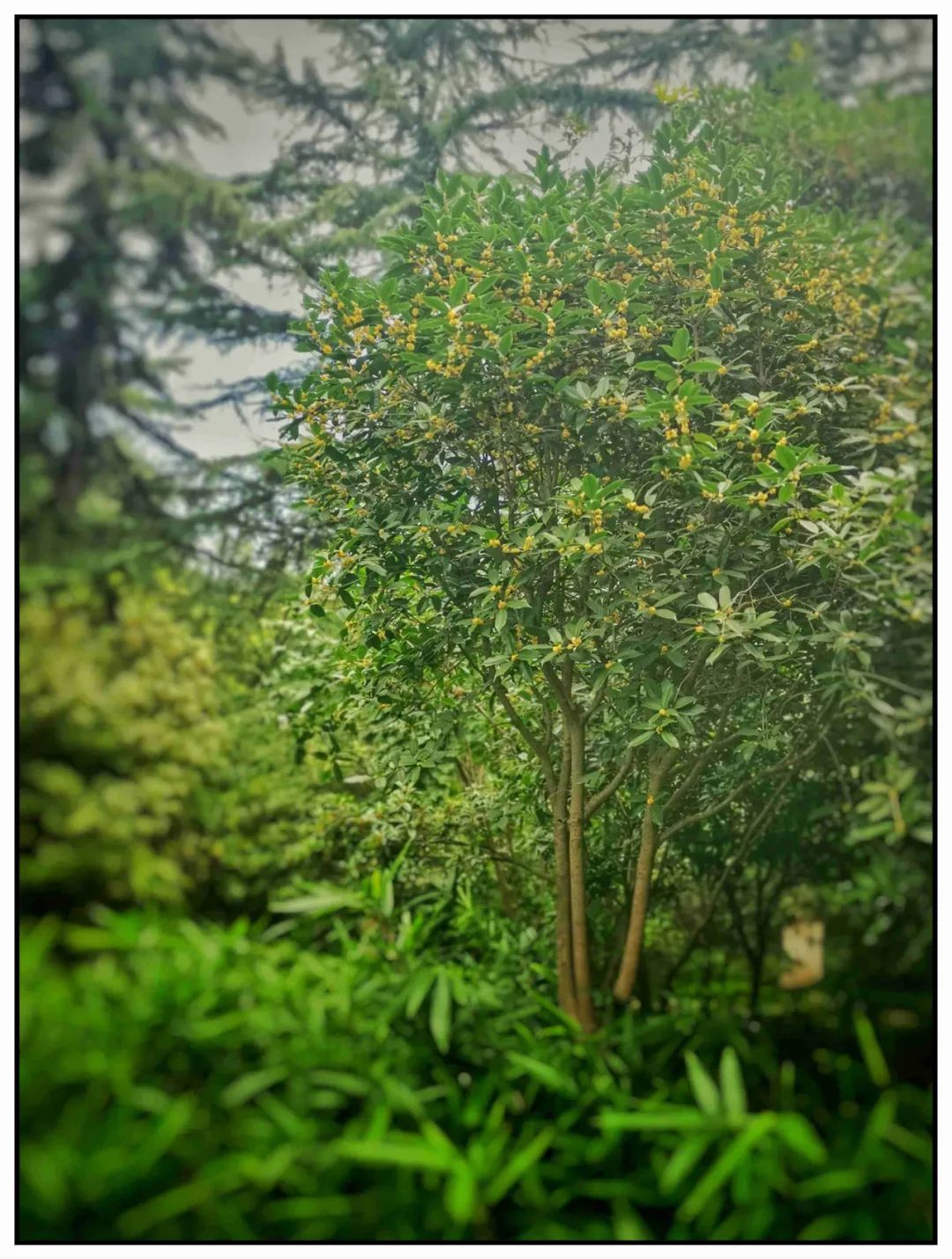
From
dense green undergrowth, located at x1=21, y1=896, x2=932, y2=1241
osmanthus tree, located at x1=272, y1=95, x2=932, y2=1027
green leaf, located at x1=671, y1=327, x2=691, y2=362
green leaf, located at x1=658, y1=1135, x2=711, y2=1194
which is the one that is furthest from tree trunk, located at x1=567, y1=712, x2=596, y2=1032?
green leaf, located at x1=671, y1=327, x2=691, y2=362

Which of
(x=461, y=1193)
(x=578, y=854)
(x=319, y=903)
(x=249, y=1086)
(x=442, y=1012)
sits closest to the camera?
(x=461, y=1193)

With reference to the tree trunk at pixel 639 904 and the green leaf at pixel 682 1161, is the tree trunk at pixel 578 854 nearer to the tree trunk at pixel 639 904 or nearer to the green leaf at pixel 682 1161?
the tree trunk at pixel 639 904

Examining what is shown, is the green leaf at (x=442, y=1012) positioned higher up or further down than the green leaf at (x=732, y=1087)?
higher up

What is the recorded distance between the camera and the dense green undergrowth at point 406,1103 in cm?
167

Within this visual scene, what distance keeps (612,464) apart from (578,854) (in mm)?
1045

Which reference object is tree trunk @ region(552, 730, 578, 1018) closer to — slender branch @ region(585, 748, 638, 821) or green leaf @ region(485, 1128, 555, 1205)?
slender branch @ region(585, 748, 638, 821)

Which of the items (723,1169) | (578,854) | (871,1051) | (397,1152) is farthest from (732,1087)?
(397,1152)

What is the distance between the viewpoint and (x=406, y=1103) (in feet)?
5.71

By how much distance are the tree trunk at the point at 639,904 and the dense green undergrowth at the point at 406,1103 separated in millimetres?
120

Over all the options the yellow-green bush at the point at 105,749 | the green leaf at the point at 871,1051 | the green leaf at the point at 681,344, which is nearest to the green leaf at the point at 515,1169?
the green leaf at the point at 871,1051

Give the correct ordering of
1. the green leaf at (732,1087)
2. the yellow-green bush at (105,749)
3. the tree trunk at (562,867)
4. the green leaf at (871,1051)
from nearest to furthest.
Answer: the green leaf at (732,1087)
the green leaf at (871,1051)
the yellow-green bush at (105,749)
the tree trunk at (562,867)

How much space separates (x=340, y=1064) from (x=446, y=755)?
0.77 meters

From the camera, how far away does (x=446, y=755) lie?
2131 mm

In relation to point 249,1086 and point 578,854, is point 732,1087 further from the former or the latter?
point 249,1086
